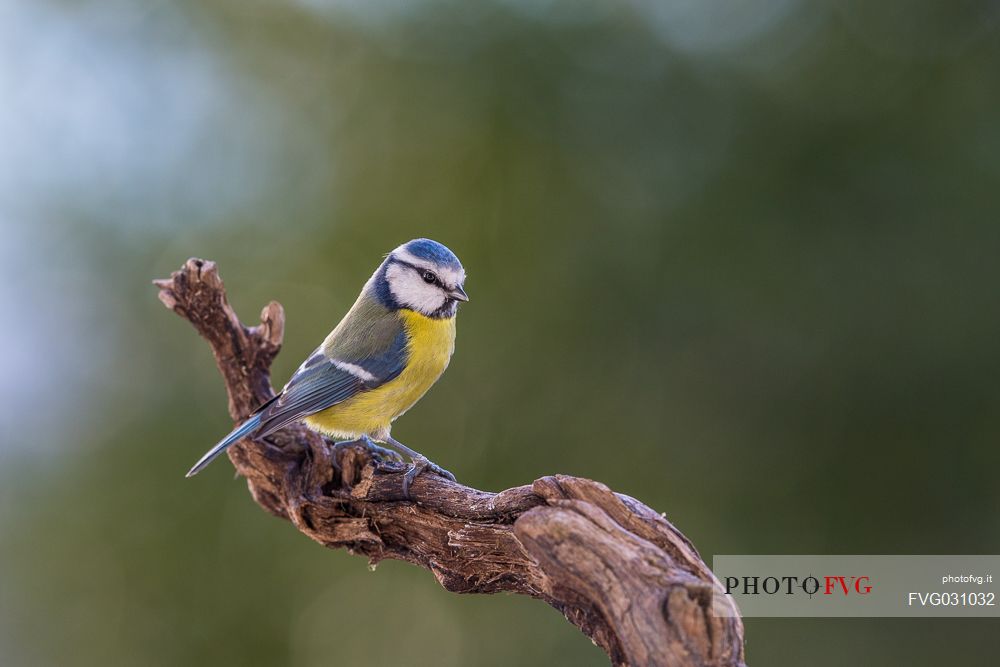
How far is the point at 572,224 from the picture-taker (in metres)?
3.07

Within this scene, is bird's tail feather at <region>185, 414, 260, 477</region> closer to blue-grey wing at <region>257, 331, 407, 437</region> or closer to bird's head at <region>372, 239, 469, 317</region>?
blue-grey wing at <region>257, 331, 407, 437</region>

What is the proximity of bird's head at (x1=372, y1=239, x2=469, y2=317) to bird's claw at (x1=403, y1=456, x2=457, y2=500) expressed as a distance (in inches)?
14.8

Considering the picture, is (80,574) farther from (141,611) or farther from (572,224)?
(572,224)

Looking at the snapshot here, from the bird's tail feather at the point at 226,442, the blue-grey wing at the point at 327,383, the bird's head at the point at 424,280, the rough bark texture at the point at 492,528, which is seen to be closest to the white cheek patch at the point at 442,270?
the bird's head at the point at 424,280

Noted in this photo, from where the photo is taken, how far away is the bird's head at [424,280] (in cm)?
188

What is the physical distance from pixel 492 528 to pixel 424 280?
2.18 feet

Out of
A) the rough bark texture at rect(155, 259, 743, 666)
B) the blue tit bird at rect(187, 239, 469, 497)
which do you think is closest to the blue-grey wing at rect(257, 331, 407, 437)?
the blue tit bird at rect(187, 239, 469, 497)

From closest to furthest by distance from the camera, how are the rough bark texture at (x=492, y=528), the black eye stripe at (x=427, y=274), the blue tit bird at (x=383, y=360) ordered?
1. the rough bark texture at (x=492, y=528)
2. the blue tit bird at (x=383, y=360)
3. the black eye stripe at (x=427, y=274)

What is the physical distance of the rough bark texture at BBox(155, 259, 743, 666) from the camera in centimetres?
114

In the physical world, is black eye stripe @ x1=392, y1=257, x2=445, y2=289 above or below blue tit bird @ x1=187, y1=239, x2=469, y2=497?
above

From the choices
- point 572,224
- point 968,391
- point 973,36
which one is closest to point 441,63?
point 572,224

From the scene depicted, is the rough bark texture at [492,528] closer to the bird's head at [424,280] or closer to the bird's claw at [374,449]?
the bird's claw at [374,449]

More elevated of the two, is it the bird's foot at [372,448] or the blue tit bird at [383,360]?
the blue tit bird at [383,360]

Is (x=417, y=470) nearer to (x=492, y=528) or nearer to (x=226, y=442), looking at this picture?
(x=492, y=528)
